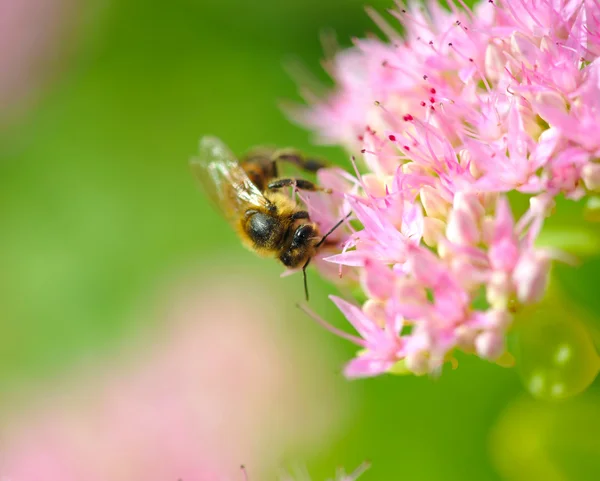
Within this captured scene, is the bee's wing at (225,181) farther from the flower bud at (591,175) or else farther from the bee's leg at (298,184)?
the flower bud at (591,175)

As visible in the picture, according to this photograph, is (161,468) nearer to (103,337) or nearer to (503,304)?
(103,337)

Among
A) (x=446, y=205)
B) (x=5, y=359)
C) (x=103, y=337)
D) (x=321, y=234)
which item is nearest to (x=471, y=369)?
(x=321, y=234)

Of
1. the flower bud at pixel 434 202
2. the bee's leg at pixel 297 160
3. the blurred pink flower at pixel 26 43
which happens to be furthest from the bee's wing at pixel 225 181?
the blurred pink flower at pixel 26 43

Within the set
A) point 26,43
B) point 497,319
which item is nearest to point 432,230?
point 497,319

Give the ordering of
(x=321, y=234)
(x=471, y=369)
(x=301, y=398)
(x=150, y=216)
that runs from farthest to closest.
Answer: (x=150, y=216), (x=301, y=398), (x=471, y=369), (x=321, y=234)

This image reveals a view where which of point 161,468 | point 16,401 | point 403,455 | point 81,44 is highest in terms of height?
point 81,44

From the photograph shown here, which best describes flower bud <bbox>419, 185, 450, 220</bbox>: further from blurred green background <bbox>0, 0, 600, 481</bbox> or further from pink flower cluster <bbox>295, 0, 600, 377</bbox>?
blurred green background <bbox>0, 0, 600, 481</bbox>

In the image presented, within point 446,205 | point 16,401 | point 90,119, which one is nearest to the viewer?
point 446,205

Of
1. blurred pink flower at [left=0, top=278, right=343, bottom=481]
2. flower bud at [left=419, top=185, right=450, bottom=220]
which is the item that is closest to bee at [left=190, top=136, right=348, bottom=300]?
flower bud at [left=419, top=185, right=450, bottom=220]
